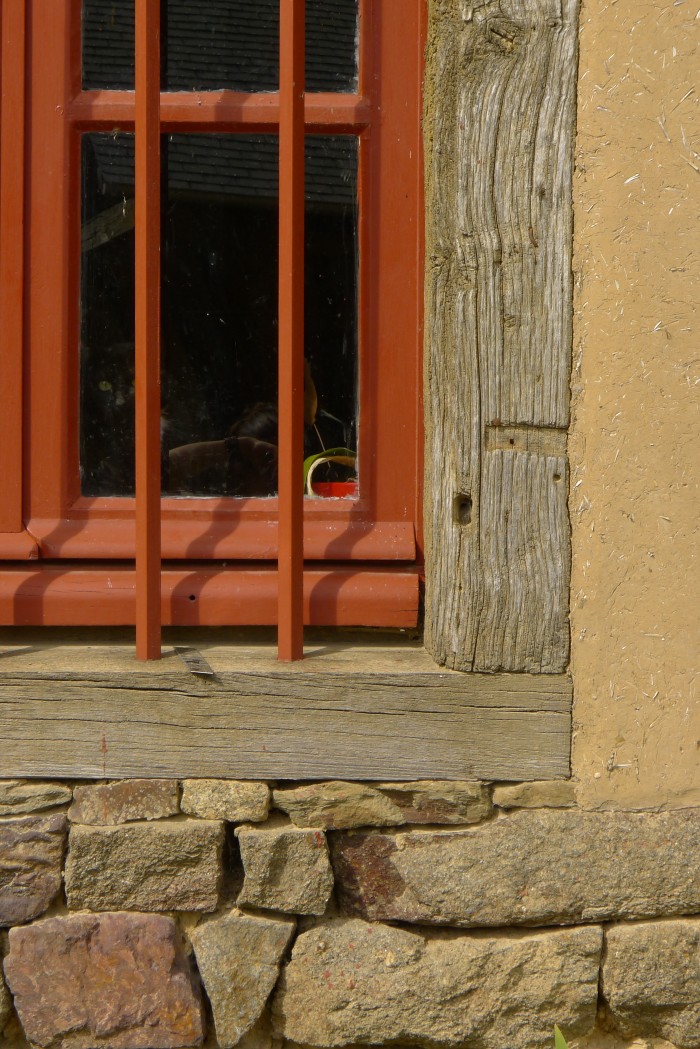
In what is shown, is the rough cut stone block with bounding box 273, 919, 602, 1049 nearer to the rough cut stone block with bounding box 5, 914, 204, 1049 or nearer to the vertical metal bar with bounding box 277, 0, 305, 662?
the rough cut stone block with bounding box 5, 914, 204, 1049

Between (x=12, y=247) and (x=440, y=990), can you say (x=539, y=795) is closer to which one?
(x=440, y=990)

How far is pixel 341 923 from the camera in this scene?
1.90 metres

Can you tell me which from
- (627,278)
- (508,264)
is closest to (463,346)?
(508,264)

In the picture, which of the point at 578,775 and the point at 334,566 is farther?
the point at 334,566

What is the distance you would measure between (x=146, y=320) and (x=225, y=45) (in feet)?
2.14

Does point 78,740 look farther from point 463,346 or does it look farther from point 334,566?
point 463,346

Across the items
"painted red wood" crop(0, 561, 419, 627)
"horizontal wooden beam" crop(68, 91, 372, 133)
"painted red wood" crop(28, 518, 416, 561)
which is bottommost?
"painted red wood" crop(0, 561, 419, 627)

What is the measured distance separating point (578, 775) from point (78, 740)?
0.87m

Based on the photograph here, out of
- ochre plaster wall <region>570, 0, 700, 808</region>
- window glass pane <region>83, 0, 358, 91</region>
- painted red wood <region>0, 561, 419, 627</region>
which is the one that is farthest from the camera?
window glass pane <region>83, 0, 358, 91</region>

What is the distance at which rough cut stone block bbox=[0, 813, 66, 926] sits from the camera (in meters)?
1.89

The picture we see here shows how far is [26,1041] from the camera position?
1.91 m

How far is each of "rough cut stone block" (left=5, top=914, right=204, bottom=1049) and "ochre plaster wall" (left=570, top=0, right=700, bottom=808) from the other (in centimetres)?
79

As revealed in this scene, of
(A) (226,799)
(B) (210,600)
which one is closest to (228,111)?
(B) (210,600)

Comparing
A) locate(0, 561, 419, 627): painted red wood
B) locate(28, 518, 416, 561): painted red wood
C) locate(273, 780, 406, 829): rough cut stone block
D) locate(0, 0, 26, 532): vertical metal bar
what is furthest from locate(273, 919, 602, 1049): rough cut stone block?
locate(0, 0, 26, 532): vertical metal bar
